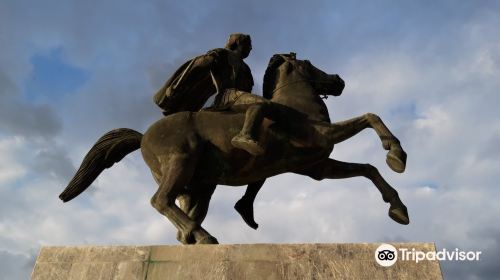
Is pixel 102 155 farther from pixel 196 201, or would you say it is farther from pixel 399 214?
pixel 399 214

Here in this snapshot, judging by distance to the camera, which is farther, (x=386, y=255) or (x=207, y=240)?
(x=207, y=240)

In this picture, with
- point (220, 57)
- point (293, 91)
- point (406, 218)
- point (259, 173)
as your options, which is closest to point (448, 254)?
point (406, 218)

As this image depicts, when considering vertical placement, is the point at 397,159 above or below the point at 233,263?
above

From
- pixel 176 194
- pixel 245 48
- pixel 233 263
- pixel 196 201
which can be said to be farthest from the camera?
pixel 245 48

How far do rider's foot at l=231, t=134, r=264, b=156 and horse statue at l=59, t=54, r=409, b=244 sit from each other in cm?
31

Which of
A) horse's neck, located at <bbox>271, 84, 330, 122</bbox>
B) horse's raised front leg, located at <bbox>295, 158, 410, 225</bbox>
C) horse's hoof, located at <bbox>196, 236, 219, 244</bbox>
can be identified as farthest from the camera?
horse's neck, located at <bbox>271, 84, 330, 122</bbox>

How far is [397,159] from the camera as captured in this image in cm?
519

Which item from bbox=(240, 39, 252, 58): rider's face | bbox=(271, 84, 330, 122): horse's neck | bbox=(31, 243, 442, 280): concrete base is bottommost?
bbox=(31, 243, 442, 280): concrete base

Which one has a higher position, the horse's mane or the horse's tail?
the horse's mane

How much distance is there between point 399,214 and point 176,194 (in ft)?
8.35

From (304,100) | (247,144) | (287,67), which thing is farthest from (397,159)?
(287,67)

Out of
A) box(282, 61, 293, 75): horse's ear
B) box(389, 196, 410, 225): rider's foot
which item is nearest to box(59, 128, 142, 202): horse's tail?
box(282, 61, 293, 75): horse's ear

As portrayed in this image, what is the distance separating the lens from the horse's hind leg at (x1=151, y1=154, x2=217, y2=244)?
5148 mm

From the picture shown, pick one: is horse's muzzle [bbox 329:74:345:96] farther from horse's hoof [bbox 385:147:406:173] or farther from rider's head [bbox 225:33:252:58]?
horse's hoof [bbox 385:147:406:173]
